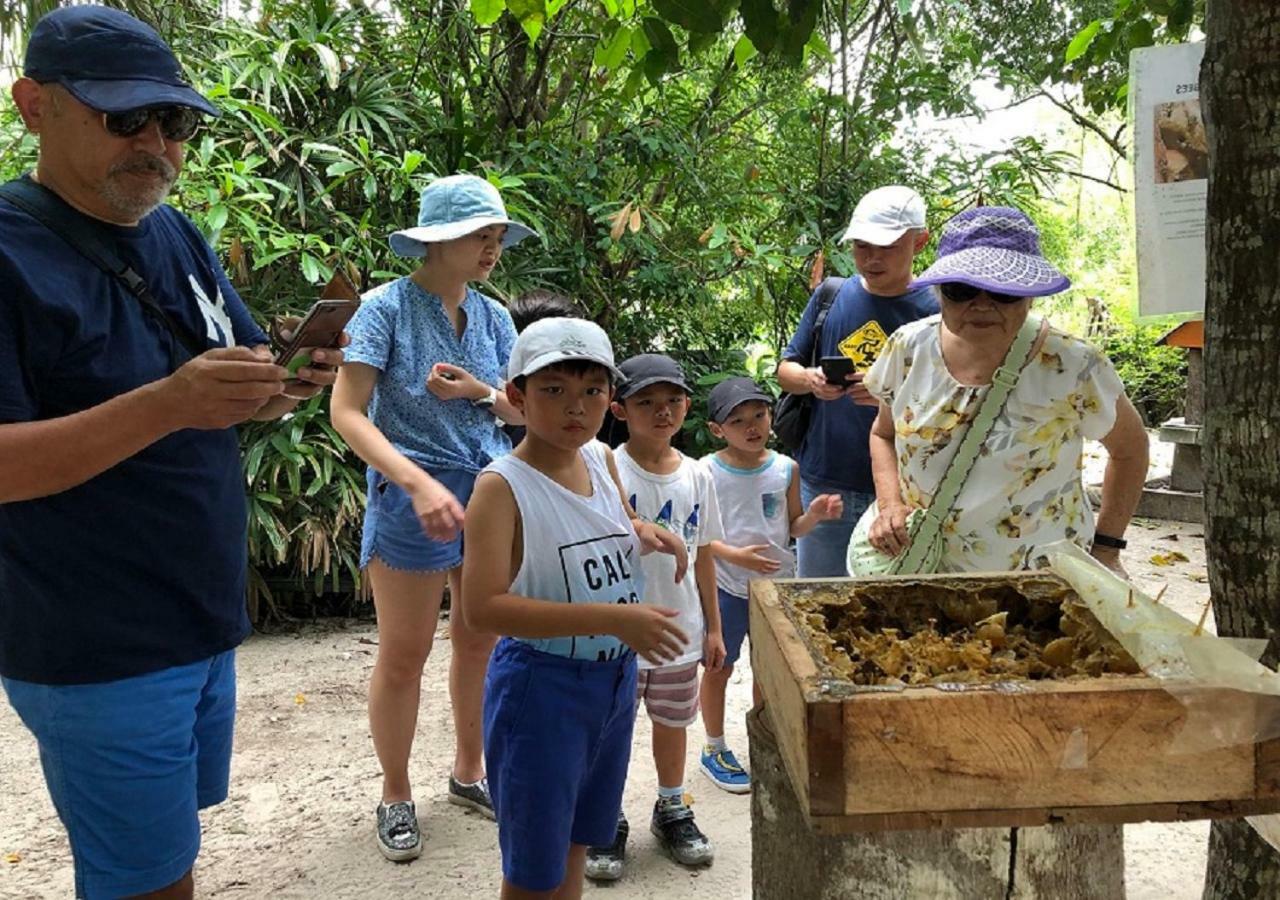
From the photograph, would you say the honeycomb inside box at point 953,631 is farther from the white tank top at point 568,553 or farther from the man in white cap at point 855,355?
the man in white cap at point 855,355

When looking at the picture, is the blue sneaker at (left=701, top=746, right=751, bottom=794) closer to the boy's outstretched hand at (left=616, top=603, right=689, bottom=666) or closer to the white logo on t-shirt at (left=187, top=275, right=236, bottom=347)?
the boy's outstretched hand at (left=616, top=603, right=689, bottom=666)

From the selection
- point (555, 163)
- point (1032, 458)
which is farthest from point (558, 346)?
point (555, 163)

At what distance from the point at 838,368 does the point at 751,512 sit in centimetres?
65

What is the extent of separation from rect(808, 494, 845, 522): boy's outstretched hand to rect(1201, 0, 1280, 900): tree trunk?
1355mm

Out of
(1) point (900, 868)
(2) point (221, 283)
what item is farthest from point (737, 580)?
(2) point (221, 283)

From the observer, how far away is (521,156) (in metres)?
6.29

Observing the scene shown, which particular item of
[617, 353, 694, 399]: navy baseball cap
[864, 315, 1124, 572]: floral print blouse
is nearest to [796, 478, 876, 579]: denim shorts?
[617, 353, 694, 399]: navy baseball cap

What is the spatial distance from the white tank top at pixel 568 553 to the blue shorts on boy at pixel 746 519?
4.22ft

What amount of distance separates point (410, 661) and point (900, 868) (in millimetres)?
1560

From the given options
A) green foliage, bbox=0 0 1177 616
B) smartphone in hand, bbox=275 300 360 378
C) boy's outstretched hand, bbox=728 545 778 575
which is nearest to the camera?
smartphone in hand, bbox=275 300 360 378

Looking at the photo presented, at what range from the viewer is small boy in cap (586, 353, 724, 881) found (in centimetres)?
297

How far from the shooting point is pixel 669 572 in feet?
→ 9.70

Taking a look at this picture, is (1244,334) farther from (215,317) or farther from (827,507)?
(215,317)

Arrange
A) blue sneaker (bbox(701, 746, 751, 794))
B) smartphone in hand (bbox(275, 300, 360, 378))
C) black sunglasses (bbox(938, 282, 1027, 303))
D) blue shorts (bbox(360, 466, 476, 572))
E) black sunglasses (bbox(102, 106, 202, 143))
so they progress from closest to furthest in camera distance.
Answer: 1. black sunglasses (bbox(102, 106, 202, 143))
2. smartphone in hand (bbox(275, 300, 360, 378))
3. black sunglasses (bbox(938, 282, 1027, 303))
4. blue shorts (bbox(360, 466, 476, 572))
5. blue sneaker (bbox(701, 746, 751, 794))
